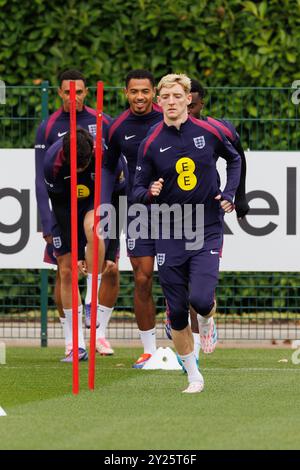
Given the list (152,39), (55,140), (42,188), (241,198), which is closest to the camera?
(241,198)

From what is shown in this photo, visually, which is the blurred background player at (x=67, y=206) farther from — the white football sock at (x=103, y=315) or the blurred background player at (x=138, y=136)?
the white football sock at (x=103, y=315)

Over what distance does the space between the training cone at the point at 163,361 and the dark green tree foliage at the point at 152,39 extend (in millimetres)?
4842

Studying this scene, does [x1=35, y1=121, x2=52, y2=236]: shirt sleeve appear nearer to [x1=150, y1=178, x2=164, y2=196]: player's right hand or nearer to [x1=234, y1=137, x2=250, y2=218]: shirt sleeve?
[x1=234, y1=137, x2=250, y2=218]: shirt sleeve

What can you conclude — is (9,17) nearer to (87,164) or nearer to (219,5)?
(219,5)

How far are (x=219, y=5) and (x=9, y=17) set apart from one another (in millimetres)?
2441

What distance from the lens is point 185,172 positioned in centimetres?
995

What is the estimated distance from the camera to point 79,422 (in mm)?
8305

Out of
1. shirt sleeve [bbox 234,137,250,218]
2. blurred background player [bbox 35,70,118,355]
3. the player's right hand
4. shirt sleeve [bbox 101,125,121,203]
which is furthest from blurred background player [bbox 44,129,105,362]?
the player's right hand

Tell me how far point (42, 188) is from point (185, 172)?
3668 mm

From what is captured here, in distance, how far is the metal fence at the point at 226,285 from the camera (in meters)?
15.1

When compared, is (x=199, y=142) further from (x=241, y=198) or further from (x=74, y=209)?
(x=241, y=198)

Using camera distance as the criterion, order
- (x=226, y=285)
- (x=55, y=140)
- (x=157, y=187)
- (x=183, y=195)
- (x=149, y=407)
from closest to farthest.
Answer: (x=149, y=407)
(x=157, y=187)
(x=183, y=195)
(x=55, y=140)
(x=226, y=285)

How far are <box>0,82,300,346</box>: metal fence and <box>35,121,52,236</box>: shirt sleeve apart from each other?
1.71 m

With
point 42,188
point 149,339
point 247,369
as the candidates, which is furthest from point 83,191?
point 247,369
